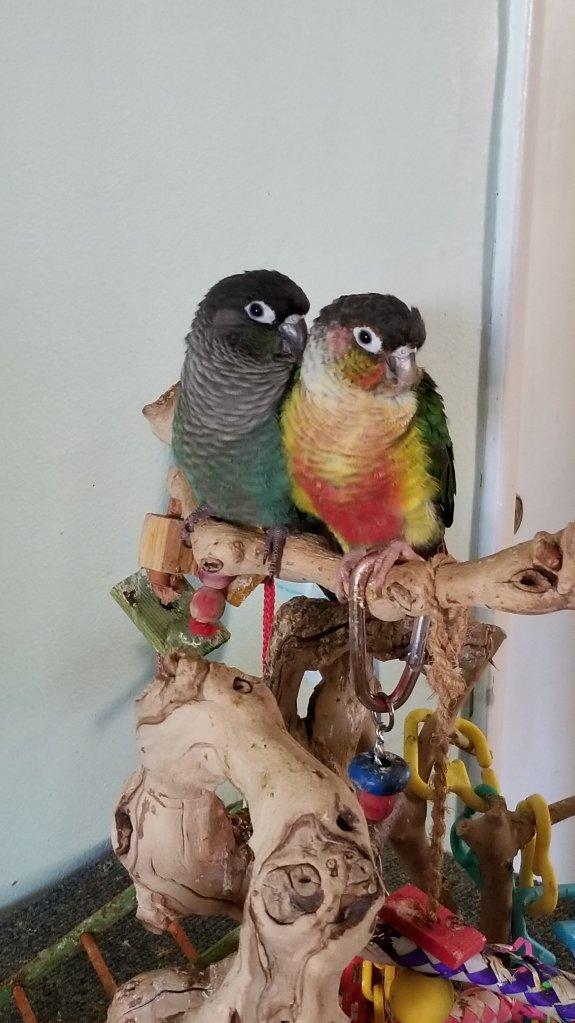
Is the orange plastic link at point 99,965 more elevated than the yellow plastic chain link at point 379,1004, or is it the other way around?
the yellow plastic chain link at point 379,1004

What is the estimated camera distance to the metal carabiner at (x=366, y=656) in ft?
1.39

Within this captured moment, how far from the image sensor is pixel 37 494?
736 mm

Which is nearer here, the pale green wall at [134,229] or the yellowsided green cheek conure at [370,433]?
the yellowsided green cheek conure at [370,433]

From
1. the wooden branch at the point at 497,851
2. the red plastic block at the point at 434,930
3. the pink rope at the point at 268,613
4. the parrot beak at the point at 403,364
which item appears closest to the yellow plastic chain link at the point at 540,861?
the wooden branch at the point at 497,851

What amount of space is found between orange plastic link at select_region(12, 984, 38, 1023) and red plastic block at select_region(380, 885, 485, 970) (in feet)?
1.19

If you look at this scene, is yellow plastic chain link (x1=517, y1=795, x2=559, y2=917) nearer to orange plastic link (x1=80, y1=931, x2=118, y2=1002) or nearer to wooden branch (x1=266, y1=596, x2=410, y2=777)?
wooden branch (x1=266, y1=596, x2=410, y2=777)

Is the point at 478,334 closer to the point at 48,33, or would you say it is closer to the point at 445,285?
the point at 445,285

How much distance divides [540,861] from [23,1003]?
1.50ft

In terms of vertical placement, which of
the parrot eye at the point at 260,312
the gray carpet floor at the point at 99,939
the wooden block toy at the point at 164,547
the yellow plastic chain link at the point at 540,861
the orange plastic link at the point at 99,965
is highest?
the parrot eye at the point at 260,312

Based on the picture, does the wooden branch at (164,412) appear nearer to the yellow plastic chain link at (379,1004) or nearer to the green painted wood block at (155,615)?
the green painted wood block at (155,615)

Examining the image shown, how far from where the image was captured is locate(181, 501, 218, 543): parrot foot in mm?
513

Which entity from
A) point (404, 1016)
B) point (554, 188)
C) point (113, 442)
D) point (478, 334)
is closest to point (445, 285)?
point (478, 334)

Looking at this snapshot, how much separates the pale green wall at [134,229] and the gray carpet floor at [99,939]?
4 centimetres

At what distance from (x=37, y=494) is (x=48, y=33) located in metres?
0.42
